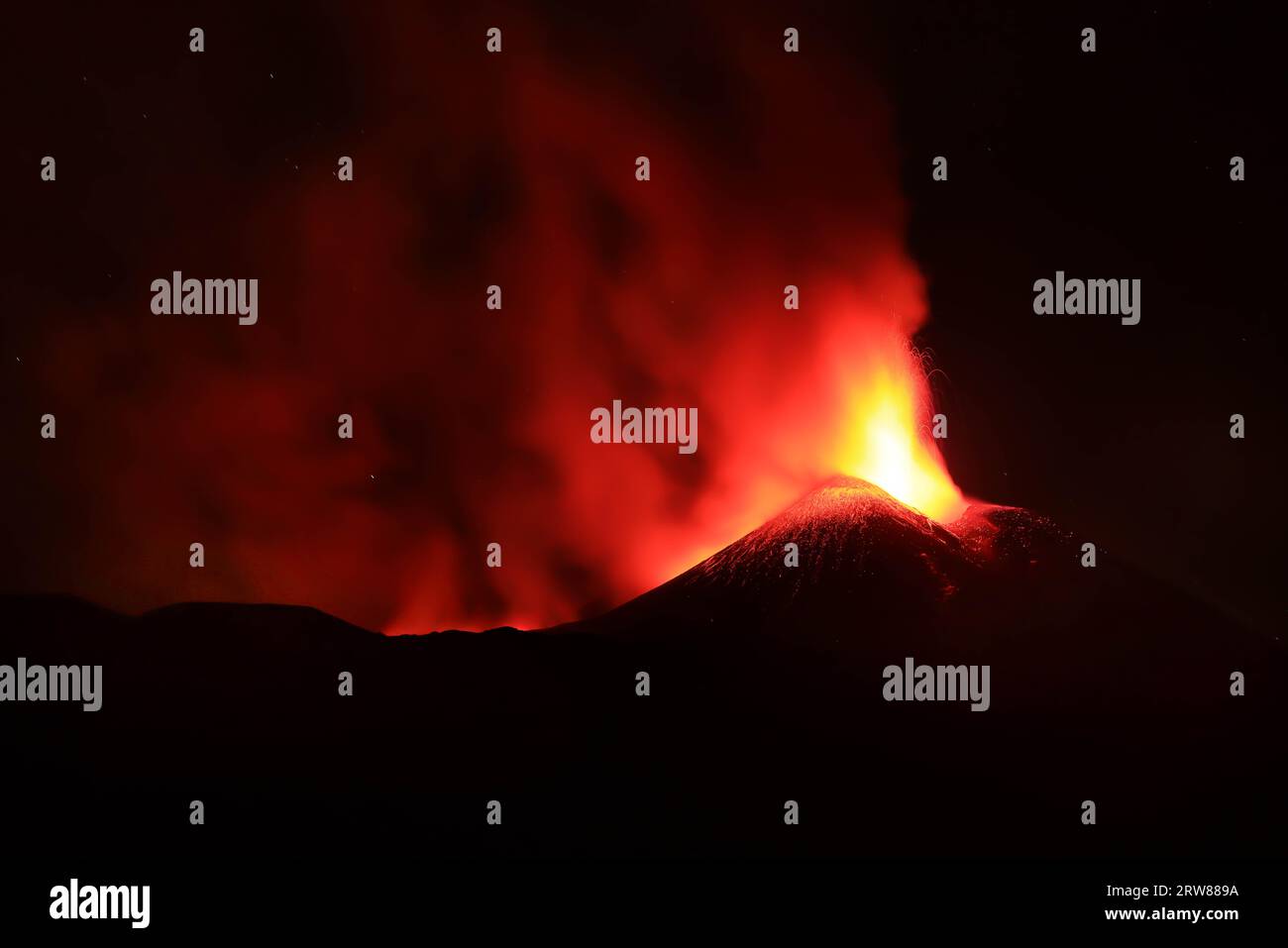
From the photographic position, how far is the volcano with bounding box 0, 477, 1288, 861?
59.8 ft

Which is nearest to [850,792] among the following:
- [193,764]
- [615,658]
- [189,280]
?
[615,658]

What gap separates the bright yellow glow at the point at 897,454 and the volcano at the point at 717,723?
66.5 inches

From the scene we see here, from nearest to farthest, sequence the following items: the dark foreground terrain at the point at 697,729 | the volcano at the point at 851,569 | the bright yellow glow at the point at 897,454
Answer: the dark foreground terrain at the point at 697,729, the volcano at the point at 851,569, the bright yellow glow at the point at 897,454

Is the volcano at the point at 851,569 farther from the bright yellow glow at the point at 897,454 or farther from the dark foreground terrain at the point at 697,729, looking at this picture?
the bright yellow glow at the point at 897,454

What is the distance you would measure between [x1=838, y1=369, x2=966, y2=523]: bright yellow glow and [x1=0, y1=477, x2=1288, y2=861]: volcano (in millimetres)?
1689

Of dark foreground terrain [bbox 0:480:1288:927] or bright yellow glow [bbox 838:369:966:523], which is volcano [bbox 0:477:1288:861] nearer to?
dark foreground terrain [bbox 0:480:1288:927]

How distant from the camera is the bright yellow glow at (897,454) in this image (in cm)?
2405

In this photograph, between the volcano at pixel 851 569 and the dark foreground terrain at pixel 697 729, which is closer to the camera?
the dark foreground terrain at pixel 697 729

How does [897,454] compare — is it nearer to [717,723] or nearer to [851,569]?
[851,569]

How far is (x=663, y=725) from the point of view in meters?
19.6

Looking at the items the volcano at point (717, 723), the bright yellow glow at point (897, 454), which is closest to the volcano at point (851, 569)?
the volcano at point (717, 723)

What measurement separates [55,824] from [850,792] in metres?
12.8
